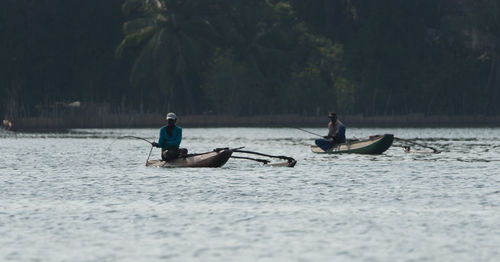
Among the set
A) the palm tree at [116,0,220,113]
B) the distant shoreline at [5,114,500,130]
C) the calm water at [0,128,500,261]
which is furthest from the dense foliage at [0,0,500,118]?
the calm water at [0,128,500,261]

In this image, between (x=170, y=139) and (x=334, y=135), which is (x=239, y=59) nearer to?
(x=334, y=135)

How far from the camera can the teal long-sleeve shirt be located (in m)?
25.8

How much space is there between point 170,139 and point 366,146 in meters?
9.19

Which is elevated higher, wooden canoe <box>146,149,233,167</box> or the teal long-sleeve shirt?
the teal long-sleeve shirt

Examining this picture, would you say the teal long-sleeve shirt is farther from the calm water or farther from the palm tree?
the palm tree

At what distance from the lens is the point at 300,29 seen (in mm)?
71875

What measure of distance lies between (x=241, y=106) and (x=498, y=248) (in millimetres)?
59401

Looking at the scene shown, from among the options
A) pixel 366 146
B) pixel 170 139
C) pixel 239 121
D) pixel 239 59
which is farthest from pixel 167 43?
pixel 170 139

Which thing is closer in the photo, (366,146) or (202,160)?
(202,160)

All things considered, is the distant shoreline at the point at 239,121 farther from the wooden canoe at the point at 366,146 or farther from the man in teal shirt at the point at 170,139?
the man in teal shirt at the point at 170,139

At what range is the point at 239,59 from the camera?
238 ft

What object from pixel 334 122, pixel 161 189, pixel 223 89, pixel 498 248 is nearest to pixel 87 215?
pixel 161 189

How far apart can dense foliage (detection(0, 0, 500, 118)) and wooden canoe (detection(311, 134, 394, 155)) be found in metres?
35.1

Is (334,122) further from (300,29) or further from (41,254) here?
(300,29)
